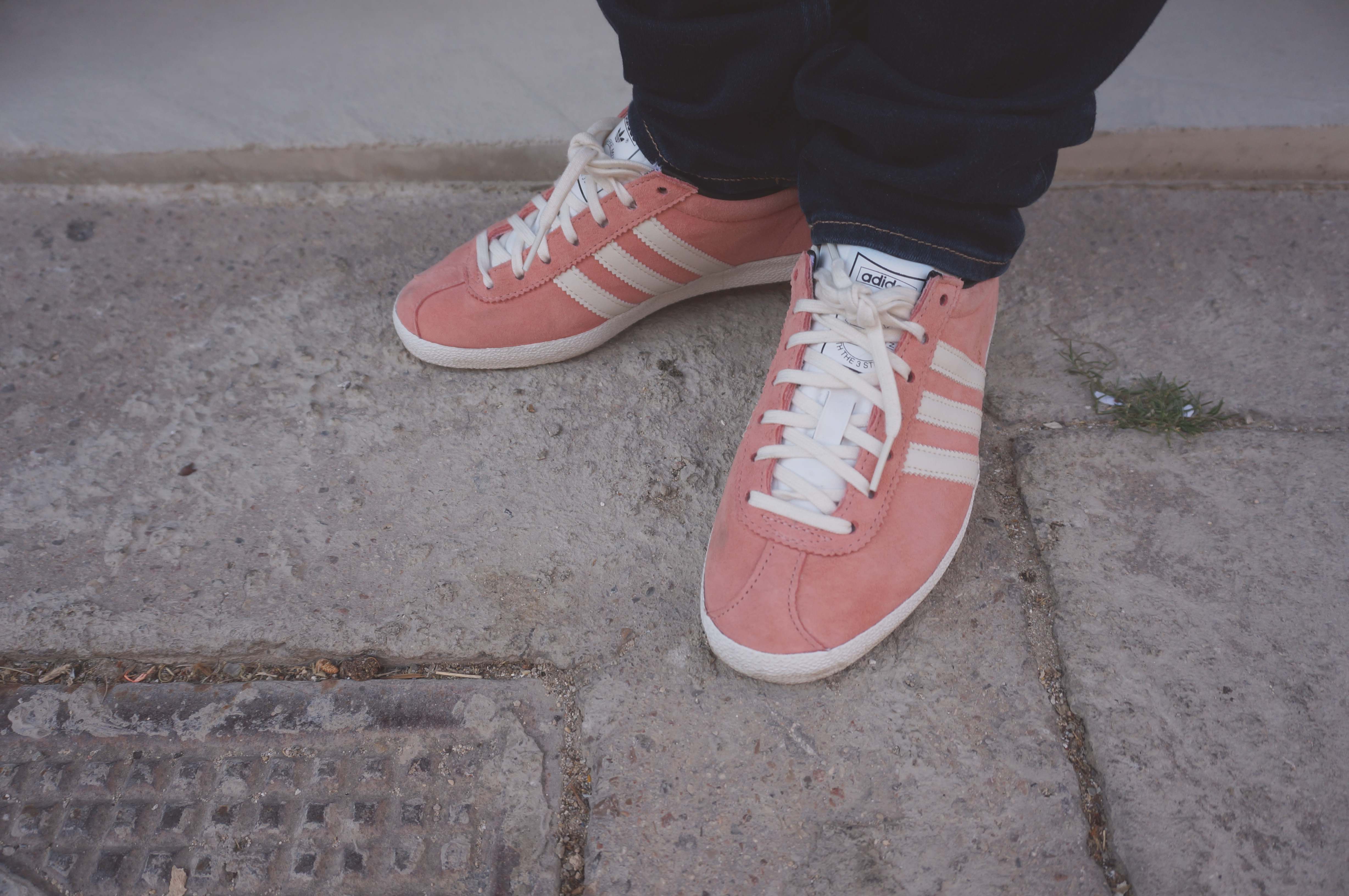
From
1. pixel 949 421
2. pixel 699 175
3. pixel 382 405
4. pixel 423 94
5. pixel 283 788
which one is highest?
pixel 699 175

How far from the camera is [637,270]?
47.8 inches

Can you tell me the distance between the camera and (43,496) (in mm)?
1129

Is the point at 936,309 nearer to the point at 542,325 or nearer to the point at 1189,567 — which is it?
the point at 1189,567

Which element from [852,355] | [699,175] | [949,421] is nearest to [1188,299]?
[949,421]

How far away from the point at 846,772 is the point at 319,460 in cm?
89

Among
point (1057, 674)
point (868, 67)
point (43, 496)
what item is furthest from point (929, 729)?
point (43, 496)

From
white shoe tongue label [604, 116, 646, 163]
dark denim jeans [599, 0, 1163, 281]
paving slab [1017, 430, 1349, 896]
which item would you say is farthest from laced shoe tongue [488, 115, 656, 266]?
paving slab [1017, 430, 1349, 896]

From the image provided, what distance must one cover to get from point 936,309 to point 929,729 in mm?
527

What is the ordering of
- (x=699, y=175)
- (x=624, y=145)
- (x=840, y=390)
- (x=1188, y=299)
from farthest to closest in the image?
(x=1188, y=299) → (x=624, y=145) → (x=699, y=175) → (x=840, y=390)

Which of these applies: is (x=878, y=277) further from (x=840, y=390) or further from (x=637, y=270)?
(x=637, y=270)

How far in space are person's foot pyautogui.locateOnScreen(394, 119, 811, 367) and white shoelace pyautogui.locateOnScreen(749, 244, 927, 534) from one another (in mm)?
261

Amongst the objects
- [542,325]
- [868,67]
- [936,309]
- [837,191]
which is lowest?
[542,325]

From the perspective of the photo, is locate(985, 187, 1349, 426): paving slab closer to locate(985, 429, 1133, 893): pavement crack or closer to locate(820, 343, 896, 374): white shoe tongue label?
locate(985, 429, 1133, 893): pavement crack

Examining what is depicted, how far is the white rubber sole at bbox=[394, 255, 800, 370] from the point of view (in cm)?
125
